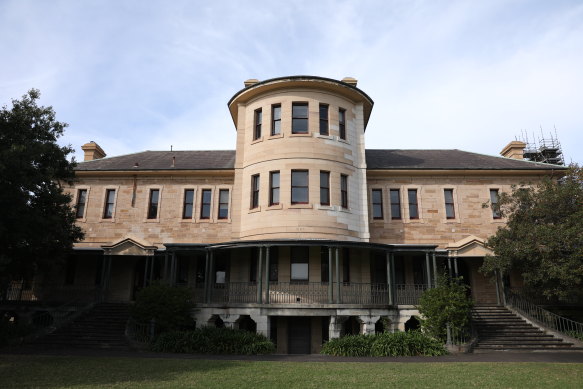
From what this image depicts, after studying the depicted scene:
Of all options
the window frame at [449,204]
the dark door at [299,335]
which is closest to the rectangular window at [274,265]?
the dark door at [299,335]

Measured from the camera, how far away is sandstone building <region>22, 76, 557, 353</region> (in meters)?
18.3

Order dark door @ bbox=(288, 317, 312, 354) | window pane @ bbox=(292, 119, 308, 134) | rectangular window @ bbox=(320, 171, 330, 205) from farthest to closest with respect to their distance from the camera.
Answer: window pane @ bbox=(292, 119, 308, 134), rectangular window @ bbox=(320, 171, 330, 205), dark door @ bbox=(288, 317, 312, 354)

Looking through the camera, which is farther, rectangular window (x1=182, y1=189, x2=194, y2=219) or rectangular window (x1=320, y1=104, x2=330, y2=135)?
rectangular window (x1=182, y1=189, x2=194, y2=219)

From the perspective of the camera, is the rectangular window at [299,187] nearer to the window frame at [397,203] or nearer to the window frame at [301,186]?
the window frame at [301,186]

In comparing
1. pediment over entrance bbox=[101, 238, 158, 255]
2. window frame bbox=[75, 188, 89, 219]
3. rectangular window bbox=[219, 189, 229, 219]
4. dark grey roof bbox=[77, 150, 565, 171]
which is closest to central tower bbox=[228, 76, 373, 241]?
rectangular window bbox=[219, 189, 229, 219]

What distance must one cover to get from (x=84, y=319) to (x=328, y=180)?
1283 centimetres

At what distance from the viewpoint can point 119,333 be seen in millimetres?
17188

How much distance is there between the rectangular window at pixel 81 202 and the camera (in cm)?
2378

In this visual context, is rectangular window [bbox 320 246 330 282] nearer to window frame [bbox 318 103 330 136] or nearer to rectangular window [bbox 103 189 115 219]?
window frame [bbox 318 103 330 136]

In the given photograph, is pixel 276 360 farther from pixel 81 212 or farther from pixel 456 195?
pixel 81 212

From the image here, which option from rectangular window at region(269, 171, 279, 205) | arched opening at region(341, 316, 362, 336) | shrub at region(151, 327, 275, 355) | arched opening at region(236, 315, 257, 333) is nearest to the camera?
shrub at region(151, 327, 275, 355)

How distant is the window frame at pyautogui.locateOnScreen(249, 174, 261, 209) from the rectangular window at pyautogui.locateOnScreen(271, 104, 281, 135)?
2.41 metres

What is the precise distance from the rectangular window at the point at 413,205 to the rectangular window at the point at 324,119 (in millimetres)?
6139

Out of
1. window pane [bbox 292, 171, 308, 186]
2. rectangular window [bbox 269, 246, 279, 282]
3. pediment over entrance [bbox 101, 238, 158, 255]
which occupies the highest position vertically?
window pane [bbox 292, 171, 308, 186]
